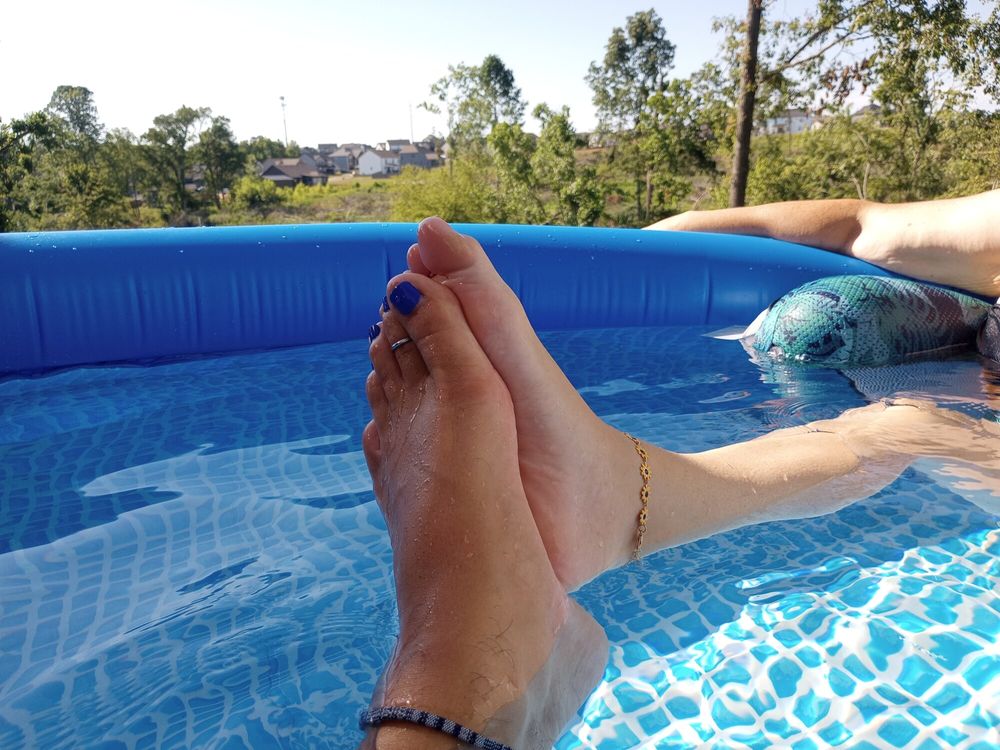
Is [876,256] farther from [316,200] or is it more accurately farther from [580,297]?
[316,200]

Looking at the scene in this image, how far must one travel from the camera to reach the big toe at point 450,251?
111cm

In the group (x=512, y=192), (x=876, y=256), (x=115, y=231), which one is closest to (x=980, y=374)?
(x=876, y=256)

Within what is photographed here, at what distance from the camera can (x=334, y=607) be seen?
141cm

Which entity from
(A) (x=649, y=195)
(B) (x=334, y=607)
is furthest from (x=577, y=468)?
(A) (x=649, y=195)

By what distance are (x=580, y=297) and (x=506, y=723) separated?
264cm

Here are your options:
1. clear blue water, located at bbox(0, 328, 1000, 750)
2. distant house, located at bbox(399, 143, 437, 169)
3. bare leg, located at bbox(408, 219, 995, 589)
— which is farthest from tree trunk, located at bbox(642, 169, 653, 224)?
distant house, located at bbox(399, 143, 437, 169)

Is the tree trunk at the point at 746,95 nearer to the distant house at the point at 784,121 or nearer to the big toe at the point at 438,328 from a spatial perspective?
the distant house at the point at 784,121

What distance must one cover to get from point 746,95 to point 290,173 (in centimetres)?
5838

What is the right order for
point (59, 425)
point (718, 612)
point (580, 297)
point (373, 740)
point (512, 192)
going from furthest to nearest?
1. point (512, 192)
2. point (580, 297)
3. point (59, 425)
4. point (718, 612)
5. point (373, 740)

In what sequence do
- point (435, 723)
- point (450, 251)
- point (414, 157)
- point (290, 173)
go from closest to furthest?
point (435, 723), point (450, 251), point (290, 173), point (414, 157)

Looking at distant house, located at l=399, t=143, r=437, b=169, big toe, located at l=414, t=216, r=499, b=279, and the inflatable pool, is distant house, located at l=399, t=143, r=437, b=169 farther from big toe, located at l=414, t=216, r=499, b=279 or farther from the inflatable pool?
big toe, located at l=414, t=216, r=499, b=279

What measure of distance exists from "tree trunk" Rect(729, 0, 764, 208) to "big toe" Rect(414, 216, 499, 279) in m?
8.26

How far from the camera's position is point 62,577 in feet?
4.96

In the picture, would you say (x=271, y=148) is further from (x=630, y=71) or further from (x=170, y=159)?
(x=630, y=71)
